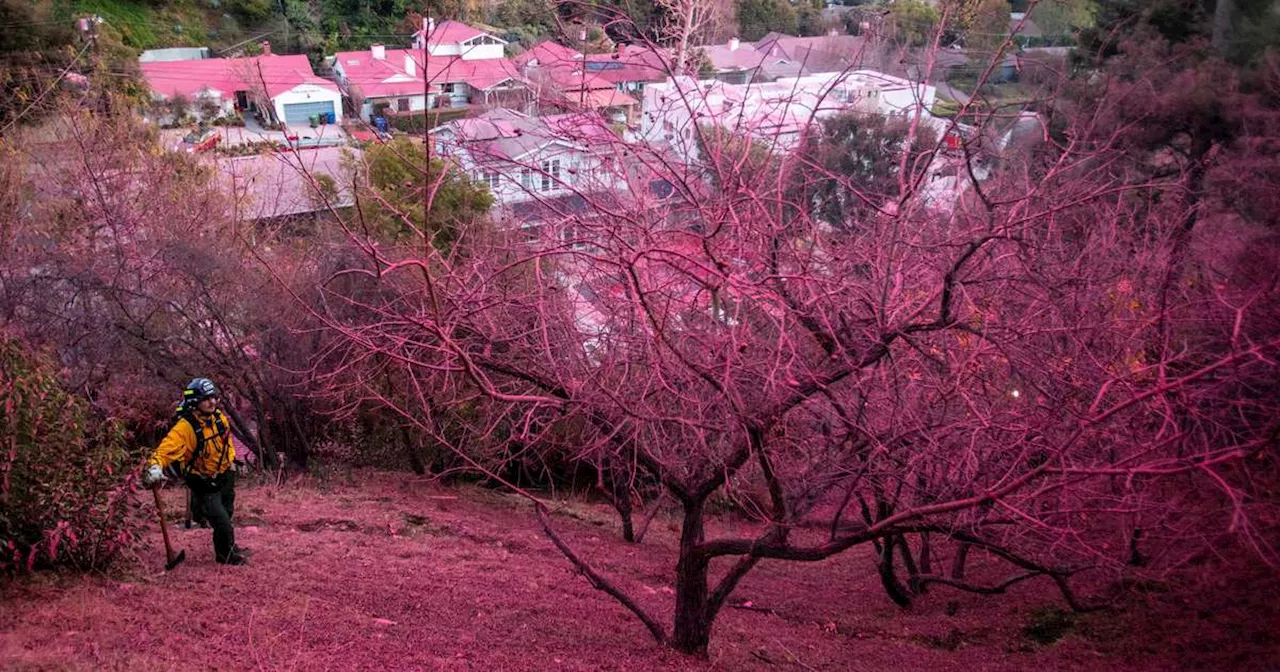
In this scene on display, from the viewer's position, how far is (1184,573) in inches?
299

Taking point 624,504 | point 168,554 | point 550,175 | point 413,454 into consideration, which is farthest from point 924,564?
point 413,454

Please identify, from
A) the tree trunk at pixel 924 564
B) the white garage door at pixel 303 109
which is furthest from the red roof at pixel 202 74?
the tree trunk at pixel 924 564

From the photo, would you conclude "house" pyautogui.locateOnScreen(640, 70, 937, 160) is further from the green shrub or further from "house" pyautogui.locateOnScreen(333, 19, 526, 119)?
the green shrub

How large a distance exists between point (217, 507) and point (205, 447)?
464 millimetres

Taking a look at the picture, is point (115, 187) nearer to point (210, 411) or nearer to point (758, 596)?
point (210, 411)

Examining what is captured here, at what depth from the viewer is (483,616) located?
20.7 ft

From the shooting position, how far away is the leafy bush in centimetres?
551

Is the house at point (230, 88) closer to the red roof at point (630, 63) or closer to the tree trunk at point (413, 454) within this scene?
the tree trunk at point (413, 454)

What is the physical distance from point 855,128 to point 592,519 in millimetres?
9508

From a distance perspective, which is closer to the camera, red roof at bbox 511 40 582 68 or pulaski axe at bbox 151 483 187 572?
red roof at bbox 511 40 582 68

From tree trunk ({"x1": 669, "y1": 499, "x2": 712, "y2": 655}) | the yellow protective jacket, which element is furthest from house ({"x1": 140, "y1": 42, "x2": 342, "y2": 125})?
tree trunk ({"x1": 669, "y1": 499, "x2": 712, "y2": 655})

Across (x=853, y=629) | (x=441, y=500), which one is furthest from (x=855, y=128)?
(x=853, y=629)

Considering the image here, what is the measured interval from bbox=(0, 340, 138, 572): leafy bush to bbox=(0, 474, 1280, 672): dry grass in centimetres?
23

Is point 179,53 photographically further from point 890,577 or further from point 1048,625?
point 1048,625
